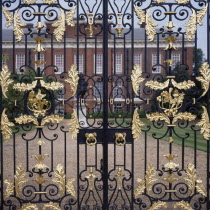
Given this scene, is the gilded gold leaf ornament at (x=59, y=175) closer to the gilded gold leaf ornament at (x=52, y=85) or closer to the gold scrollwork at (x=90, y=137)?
the gold scrollwork at (x=90, y=137)

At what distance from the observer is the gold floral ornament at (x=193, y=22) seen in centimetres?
502

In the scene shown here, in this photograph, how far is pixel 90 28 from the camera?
500 cm

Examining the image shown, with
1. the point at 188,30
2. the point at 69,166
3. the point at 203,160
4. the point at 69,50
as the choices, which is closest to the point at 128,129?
the point at 188,30

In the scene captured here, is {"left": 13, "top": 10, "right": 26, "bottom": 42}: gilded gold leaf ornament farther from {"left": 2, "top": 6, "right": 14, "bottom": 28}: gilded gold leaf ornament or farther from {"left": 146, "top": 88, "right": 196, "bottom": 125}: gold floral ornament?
{"left": 146, "top": 88, "right": 196, "bottom": 125}: gold floral ornament

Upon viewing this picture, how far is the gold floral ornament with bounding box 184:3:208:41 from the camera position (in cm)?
502

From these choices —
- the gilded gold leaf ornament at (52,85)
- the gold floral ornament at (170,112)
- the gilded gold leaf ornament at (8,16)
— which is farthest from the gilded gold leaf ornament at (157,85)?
the gilded gold leaf ornament at (8,16)

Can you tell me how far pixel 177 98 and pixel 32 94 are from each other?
214 cm

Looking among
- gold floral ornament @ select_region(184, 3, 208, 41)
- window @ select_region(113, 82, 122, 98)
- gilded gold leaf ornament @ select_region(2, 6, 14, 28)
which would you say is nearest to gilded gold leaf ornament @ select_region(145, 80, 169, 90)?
window @ select_region(113, 82, 122, 98)

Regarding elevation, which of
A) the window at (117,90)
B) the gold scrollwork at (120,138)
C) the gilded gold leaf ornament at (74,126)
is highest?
the window at (117,90)

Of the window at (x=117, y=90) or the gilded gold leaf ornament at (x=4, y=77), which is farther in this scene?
the window at (x=117, y=90)

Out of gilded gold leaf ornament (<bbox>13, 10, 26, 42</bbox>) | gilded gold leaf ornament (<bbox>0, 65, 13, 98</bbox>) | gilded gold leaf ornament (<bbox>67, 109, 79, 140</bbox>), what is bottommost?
gilded gold leaf ornament (<bbox>67, 109, 79, 140</bbox>)

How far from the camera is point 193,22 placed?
16.5 feet

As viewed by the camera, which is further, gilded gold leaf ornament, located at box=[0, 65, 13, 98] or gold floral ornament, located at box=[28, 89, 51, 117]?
gold floral ornament, located at box=[28, 89, 51, 117]

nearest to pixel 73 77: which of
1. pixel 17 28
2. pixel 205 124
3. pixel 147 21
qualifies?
pixel 17 28
